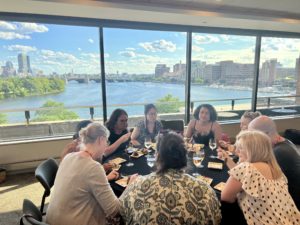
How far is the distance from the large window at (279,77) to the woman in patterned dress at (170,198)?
A: 4.92 m

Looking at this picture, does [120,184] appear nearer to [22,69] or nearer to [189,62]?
[22,69]

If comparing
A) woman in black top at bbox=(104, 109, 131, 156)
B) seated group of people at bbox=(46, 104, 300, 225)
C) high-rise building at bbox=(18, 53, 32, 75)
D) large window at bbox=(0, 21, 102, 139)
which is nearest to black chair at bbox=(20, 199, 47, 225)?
seated group of people at bbox=(46, 104, 300, 225)

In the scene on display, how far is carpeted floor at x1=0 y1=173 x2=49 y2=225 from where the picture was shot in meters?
2.61

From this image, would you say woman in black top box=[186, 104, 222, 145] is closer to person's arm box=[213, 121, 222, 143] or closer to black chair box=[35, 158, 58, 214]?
person's arm box=[213, 121, 222, 143]

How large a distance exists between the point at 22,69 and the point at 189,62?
3.05 metres

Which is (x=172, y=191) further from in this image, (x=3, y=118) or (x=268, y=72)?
(x=268, y=72)

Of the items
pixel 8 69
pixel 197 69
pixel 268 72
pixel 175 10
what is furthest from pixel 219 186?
pixel 268 72

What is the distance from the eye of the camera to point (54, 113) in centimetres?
408

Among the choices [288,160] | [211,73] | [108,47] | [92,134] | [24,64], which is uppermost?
[108,47]

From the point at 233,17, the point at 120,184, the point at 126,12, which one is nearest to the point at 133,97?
the point at 126,12

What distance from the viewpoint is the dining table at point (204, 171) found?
157 cm

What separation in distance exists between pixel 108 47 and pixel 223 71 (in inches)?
104

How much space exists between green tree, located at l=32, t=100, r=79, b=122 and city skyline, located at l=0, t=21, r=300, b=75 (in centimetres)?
56

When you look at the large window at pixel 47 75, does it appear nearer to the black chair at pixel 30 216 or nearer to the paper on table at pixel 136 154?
the paper on table at pixel 136 154
